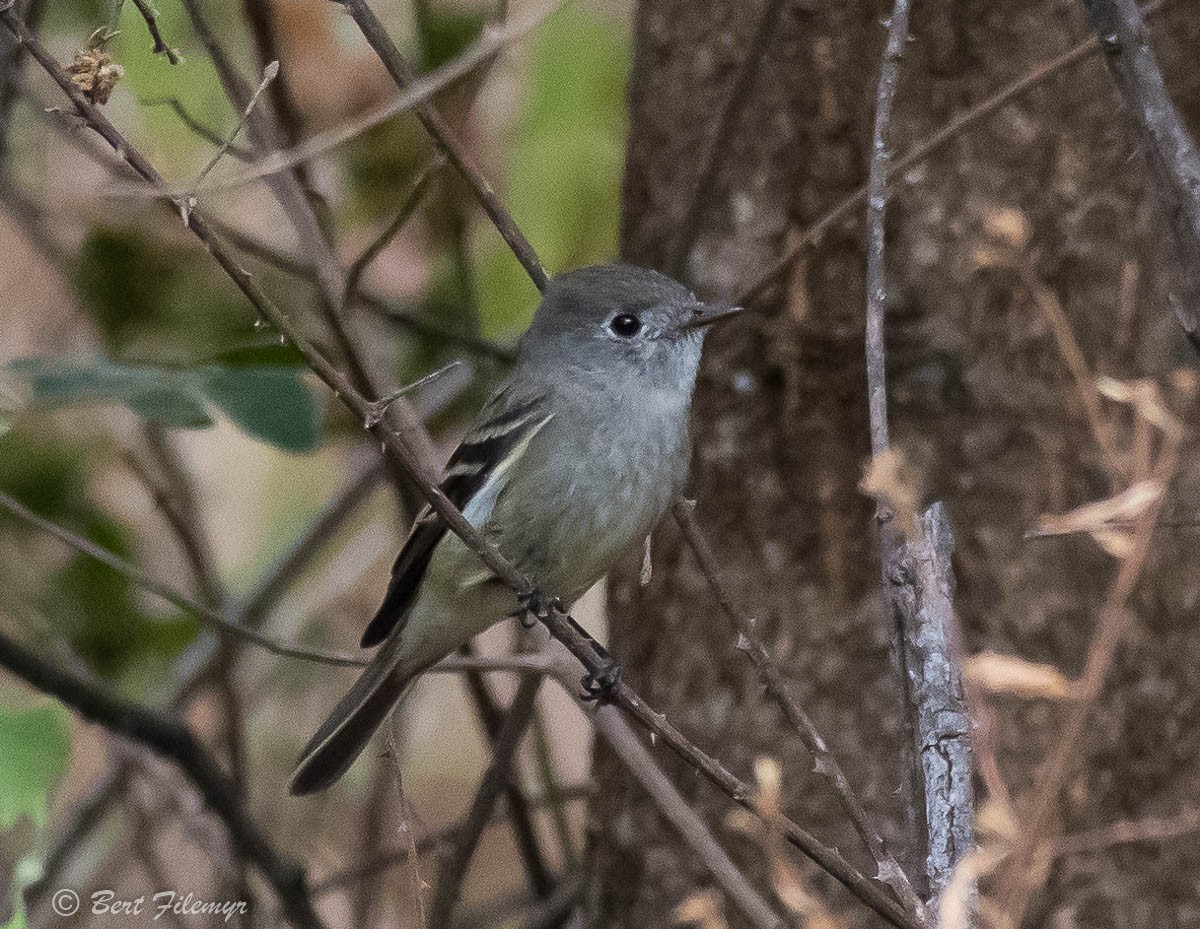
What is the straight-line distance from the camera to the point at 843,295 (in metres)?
3.16

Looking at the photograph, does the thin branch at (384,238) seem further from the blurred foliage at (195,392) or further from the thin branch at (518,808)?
the thin branch at (518,808)

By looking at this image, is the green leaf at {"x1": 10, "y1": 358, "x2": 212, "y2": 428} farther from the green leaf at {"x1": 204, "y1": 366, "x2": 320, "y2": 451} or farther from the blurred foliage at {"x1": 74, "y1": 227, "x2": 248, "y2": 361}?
the blurred foliage at {"x1": 74, "y1": 227, "x2": 248, "y2": 361}

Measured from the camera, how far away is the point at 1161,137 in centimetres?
189

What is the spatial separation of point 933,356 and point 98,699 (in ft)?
6.33

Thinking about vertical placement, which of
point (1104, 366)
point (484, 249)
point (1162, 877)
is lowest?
point (1162, 877)

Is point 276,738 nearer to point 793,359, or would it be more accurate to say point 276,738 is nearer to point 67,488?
point 67,488

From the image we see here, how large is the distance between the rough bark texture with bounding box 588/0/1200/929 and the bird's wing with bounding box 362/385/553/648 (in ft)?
1.26

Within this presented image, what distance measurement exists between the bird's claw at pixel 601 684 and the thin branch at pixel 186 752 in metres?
0.79

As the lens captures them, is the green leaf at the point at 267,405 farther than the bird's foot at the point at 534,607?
Yes

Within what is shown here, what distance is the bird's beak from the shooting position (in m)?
2.97

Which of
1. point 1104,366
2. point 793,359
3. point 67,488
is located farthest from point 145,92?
point 1104,366

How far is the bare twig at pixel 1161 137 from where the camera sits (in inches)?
72.7

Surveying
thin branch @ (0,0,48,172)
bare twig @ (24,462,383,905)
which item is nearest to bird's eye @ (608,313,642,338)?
bare twig @ (24,462,383,905)

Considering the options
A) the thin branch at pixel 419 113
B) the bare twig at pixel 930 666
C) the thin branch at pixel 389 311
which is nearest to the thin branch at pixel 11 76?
the thin branch at pixel 419 113
